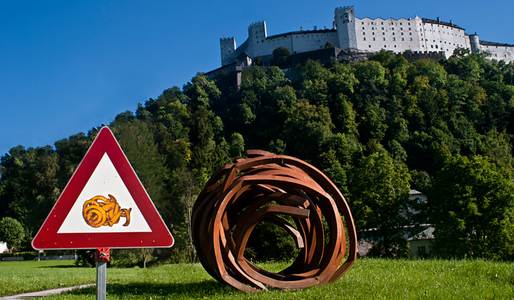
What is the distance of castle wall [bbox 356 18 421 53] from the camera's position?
13300 centimetres

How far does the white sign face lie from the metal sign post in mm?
158

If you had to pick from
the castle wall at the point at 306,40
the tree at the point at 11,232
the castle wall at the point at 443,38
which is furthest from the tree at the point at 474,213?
the castle wall at the point at 443,38

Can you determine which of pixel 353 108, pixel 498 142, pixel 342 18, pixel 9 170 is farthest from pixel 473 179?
pixel 342 18

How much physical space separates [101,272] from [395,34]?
139 m

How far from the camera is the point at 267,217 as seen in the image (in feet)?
40.3

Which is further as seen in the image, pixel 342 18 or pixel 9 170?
pixel 342 18

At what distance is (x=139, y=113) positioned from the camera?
107188 millimetres

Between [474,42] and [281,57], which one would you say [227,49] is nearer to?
[281,57]

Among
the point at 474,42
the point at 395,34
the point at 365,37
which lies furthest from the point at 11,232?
the point at 474,42

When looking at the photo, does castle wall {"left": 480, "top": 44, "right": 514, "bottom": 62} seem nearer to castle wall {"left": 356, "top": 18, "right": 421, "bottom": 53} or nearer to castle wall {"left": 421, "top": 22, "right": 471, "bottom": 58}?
castle wall {"left": 421, "top": 22, "right": 471, "bottom": 58}

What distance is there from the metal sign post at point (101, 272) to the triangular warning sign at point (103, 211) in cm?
5

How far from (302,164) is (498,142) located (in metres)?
82.0

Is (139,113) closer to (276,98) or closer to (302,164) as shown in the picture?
(276,98)

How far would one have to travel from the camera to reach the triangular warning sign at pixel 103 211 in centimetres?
377
